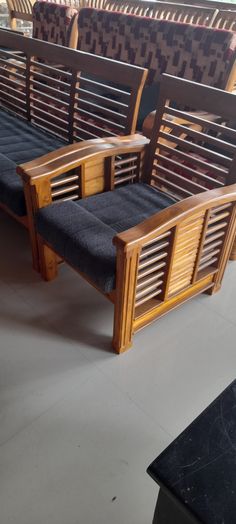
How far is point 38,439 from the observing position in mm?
1152

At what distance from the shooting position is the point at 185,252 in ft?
4.52

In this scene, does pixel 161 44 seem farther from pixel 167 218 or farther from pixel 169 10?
pixel 167 218

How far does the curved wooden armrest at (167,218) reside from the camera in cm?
113

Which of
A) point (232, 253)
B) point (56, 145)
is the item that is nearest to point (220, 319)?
point (232, 253)

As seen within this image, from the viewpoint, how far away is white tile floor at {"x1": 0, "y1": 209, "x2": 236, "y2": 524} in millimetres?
1034

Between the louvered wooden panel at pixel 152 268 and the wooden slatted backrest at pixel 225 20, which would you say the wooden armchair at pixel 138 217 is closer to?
the louvered wooden panel at pixel 152 268

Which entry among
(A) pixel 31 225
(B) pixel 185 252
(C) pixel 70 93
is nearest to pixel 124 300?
(B) pixel 185 252

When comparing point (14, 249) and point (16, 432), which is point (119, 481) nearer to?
point (16, 432)

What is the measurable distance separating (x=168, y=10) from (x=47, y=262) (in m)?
2.83

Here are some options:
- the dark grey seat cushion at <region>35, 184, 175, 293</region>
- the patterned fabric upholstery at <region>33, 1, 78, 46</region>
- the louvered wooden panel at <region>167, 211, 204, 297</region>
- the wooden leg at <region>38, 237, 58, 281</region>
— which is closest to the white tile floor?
the wooden leg at <region>38, 237, 58, 281</region>

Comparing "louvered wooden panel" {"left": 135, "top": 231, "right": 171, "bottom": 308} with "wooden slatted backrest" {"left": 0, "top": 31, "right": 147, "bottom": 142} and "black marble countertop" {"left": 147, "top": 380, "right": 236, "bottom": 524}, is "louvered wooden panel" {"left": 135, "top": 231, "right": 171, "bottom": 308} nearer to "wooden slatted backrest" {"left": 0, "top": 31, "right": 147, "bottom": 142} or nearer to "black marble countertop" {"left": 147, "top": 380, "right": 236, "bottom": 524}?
"black marble countertop" {"left": 147, "top": 380, "right": 236, "bottom": 524}

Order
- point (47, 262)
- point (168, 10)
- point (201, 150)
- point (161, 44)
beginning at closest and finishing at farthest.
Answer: point (201, 150)
point (47, 262)
point (161, 44)
point (168, 10)

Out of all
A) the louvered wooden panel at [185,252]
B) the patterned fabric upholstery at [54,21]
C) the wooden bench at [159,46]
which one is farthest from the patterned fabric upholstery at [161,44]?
the louvered wooden panel at [185,252]

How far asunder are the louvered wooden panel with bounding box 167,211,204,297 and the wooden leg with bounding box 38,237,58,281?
556mm
